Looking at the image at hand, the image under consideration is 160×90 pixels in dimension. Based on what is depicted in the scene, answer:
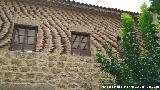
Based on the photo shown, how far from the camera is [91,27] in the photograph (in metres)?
11.6

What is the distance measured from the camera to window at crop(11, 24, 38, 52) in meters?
10.2

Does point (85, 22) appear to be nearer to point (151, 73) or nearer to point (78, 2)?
point (78, 2)

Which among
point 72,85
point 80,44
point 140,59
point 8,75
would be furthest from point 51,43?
point 140,59

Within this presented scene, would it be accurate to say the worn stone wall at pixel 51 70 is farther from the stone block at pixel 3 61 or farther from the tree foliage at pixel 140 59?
the tree foliage at pixel 140 59

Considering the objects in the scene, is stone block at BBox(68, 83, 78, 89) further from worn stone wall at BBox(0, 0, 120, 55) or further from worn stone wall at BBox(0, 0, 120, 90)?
worn stone wall at BBox(0, 0, 120, 55)

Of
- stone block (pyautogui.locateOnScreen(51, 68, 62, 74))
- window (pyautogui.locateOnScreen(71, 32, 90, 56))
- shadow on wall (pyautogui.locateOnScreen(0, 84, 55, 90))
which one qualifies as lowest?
shadow on wall (pyautogui.locateOnScreen(0, 84, 55, 90))

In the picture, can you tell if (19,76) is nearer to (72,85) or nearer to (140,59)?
(72,85)

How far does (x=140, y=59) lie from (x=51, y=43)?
343 centimetres

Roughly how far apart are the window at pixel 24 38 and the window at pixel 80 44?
152cm

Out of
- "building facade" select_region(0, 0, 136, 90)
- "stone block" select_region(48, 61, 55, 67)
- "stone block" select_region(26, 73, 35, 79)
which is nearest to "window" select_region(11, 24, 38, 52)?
"building facade" select_region(0, 0, 136, 90)

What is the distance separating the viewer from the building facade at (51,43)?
9555mm

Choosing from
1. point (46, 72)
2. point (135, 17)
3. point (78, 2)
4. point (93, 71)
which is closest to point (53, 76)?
point (46, 72)

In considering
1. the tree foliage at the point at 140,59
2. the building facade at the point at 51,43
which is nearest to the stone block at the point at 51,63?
the building facade at the point at 51,43

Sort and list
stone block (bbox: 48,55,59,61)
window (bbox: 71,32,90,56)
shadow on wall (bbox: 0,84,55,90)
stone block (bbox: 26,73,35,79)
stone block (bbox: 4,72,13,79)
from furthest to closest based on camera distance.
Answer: window (bbox: 71,32,90,56), stone block (bbox: 48,55,59,61), stone block (bbox: 26,73,35,79), stone block (bbox: 4,72,13,79), shadow on wall (bbox: 0,84,55,90)
